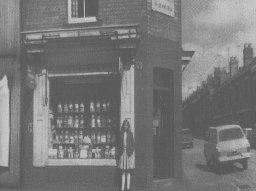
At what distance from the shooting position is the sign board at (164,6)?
46.1 feet

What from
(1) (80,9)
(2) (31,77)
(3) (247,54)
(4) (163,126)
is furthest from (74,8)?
(3) (247,54)

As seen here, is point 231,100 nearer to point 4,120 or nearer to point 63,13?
point 63,13

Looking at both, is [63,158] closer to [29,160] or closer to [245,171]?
[29,160]

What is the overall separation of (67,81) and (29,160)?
2.66 m

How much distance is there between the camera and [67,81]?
569 inches

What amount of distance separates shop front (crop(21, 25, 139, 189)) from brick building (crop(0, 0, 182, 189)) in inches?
1.2

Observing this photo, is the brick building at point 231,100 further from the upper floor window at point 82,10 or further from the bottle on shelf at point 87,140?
the upper floor window at point 82,10

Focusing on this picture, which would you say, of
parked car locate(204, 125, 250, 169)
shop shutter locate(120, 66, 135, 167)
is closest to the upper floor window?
shop shutter locate(120, 66, 135, 167)

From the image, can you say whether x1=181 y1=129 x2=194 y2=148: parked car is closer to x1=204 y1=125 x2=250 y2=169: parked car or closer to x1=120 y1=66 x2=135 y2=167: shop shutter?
x1=204 y1=125 x2=250 y2=169: parked car

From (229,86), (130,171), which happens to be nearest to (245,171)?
(130,171)

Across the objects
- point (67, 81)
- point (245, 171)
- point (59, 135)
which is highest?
point (67, 81)

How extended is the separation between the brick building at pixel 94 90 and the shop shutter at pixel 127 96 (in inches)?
1.1

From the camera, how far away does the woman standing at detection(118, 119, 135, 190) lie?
13070mm

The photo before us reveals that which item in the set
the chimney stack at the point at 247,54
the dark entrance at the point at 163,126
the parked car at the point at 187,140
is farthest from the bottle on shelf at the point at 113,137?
the chimney stack at the point at 247,54
